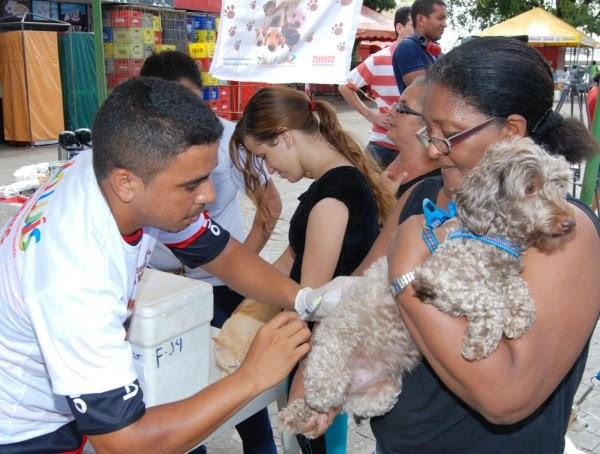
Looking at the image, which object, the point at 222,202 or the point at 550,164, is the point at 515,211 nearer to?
the point at 550,164

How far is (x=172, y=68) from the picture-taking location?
3.91 metres

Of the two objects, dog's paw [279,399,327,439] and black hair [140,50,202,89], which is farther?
black hair [140,50,202,89]

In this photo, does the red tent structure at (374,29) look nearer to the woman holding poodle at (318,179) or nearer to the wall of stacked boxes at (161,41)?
the wall of stacked boxes at (161,41)

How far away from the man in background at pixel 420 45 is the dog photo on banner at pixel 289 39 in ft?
5.33

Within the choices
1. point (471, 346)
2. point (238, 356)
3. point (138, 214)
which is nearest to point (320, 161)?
point (238, 356)

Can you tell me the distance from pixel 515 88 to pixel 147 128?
986 millimetres

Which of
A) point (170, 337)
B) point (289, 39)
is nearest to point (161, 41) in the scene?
point (289, 39)

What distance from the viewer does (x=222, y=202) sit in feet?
12.1

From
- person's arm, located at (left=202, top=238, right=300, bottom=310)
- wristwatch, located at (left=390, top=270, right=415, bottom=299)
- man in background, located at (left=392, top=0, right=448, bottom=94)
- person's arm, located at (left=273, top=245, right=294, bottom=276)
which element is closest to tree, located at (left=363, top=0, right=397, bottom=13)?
man in background, located at (left=392, top=0, right=448, bottom=94)

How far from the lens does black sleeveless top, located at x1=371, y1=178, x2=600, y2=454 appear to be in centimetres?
163

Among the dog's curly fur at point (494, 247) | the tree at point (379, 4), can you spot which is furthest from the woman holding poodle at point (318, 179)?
the tree at point (379, 4)

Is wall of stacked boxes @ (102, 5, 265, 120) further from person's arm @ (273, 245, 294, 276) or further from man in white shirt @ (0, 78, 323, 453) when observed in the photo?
man in white shirt @ (0, 78, 323, 453)

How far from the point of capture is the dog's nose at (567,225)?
1461 millimetres

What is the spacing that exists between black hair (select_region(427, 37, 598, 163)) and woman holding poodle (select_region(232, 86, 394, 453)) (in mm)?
955
